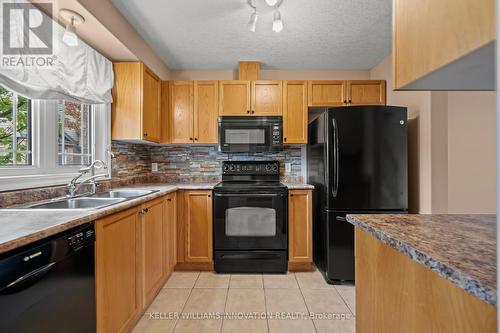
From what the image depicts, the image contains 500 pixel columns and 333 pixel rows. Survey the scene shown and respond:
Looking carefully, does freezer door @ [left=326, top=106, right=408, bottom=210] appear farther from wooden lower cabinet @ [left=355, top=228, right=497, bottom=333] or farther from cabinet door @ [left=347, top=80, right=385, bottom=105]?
wooden lower cabinet @ [left=355, top=228, right=497, bottom=333]

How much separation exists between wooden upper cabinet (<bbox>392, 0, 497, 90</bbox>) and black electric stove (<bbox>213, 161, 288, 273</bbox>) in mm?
1901

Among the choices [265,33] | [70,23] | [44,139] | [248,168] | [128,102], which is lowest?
[248,168]

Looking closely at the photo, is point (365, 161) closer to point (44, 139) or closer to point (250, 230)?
point (250, 230)

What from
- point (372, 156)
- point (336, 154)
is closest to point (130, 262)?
point (336, 154)

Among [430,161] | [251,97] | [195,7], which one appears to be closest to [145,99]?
[195,7]

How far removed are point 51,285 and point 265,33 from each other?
236cm

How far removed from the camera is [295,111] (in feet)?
9.60

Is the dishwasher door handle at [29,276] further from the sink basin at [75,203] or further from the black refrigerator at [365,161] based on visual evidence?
the black refrigerator at [365,161]

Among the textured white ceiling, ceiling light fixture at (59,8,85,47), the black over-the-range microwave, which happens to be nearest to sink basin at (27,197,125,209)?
ceiling light fixture at (59,8,85,47)

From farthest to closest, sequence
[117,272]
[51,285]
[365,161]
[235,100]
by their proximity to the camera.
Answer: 1. [235,100]
2. [365,161]
3. [117,272]
4. [51,285]

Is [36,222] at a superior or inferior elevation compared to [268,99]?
inferior

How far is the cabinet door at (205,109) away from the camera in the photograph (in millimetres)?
2912

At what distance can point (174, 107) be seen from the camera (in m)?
2.93

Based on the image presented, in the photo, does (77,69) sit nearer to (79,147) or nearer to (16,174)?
(79,147)
